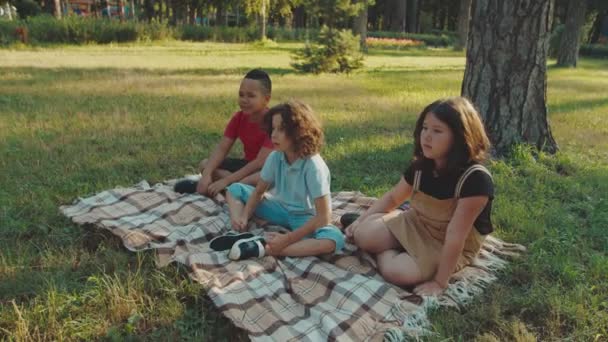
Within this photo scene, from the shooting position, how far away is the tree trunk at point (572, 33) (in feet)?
55.9

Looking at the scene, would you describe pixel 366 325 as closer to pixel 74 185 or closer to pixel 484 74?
pixel 74 185

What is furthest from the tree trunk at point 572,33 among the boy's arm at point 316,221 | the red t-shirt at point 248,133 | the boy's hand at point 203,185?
the boy's arm at point 316,221

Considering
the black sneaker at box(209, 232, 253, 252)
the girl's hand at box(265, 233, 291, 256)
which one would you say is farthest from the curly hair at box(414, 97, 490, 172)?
the black sneaker at box(209, 232, 253, 252)

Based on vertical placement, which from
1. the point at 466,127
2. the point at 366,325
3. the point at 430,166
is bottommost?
the point at 366,325

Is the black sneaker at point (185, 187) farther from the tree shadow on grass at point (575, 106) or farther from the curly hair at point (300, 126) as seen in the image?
the tree shadow on grass at point (575, 106)

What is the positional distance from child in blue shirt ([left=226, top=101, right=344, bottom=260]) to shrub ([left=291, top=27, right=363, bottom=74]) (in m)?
10.4

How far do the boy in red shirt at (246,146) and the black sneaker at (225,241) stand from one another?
81cm

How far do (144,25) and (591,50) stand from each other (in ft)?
79.2

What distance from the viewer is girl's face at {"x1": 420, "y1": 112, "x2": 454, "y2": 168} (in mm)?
2830

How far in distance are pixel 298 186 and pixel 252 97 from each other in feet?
3.29

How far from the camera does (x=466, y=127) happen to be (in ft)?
9.18

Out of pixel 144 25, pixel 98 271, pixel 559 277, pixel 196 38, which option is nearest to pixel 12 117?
pixel 98 271

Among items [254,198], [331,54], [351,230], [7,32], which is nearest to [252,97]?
[254,198]

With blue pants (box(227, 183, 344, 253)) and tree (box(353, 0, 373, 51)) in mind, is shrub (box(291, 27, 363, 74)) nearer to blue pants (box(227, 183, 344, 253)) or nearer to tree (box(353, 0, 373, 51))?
blue pants (box(227, 183, 344, 253))
